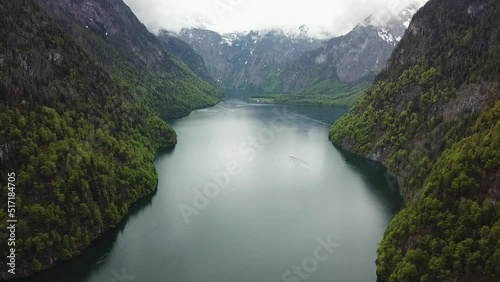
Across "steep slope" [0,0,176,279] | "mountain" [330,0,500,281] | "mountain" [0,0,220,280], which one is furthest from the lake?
"mountain" [330,0,500,281]

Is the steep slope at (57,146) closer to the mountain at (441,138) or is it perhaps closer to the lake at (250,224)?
the lake at (250,224)

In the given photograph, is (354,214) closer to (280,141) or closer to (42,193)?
(42,193)

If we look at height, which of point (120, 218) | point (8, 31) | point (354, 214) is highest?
point (354, 214)

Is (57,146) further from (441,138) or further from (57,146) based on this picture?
(441,138)

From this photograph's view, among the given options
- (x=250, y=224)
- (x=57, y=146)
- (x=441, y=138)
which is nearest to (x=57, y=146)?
(x=57, y=146)

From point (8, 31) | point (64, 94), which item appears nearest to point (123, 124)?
point (64, 94)

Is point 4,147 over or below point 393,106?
below

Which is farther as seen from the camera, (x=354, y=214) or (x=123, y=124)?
(x=123, y=124)

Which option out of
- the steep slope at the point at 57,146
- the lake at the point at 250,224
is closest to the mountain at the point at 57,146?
the steep slope at the point at 57,146
